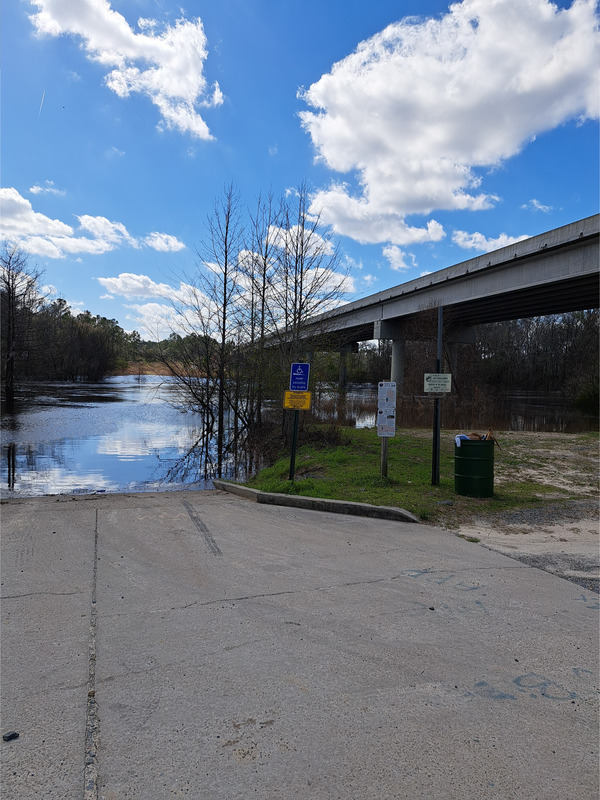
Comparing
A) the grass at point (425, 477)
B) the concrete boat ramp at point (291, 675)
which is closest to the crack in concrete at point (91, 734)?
the concrete boat ramp at point (291, 675)

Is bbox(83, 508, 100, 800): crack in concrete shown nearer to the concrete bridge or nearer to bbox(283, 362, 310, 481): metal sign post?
bbox(283, 362, 310, 481): metal sign post

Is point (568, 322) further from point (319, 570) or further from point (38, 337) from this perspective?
point (319, 570)

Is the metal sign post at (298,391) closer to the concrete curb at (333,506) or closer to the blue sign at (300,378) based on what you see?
the blue sign at (300,378)

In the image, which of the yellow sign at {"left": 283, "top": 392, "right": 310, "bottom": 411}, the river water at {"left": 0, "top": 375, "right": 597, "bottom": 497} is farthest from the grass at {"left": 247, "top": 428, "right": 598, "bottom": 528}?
the river water at {"left": 0, "top": 375, "right": 597, "bottom": 497}

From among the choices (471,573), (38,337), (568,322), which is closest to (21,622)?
(471,573)

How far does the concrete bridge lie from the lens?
2403cm

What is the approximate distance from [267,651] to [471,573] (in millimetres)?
2527

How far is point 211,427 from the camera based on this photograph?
22719 mm

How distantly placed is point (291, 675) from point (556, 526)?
526cm

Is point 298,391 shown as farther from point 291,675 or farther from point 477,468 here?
point 291,675

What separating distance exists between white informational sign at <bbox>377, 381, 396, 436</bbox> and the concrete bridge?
7.40m

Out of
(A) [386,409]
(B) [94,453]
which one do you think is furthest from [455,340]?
(A) [386,409]

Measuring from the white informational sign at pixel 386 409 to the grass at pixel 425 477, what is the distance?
3.42 ft

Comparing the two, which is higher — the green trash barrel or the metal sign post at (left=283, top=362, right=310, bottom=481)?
the metal sign post at (left=283, top=362, right=310, bottom=481)
